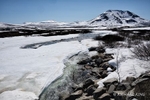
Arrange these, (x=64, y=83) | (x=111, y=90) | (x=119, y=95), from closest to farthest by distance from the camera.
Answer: (x=119, y=95) → (x=111, y=90) → (x=64, y=83)

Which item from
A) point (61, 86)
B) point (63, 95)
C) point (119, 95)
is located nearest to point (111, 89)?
point (119, 95)

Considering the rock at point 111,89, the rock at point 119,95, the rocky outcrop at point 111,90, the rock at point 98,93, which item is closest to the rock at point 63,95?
the rocky outcrop at point 111,90

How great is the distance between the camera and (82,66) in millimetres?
10242

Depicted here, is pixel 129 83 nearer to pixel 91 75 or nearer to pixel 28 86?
pixel 91 75

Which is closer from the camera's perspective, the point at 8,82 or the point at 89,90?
the point at 89,90

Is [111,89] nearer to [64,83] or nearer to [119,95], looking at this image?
[119,95]

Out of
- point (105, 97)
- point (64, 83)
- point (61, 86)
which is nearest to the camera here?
Answer: point (105, 97)

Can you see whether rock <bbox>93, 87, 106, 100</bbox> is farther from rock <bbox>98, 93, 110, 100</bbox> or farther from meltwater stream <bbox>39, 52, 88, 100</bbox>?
meltwater stream <bbox>39, 52, 88, 100</bbox>

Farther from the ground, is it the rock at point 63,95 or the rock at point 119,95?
the rock at point 119,95

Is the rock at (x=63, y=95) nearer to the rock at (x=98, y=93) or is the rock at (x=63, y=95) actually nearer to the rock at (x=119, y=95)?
the rock at (x=98, y=93)

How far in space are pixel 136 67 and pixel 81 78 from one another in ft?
10.2

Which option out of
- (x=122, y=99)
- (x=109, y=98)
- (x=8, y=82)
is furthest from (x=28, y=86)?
(x=122, y=99)

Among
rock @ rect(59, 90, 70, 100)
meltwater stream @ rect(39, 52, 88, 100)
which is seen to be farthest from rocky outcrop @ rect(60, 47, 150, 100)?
meltwater stream @ rect(39, 52, 88, 100)

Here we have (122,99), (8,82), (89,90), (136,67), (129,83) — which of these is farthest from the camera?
(136,67)
